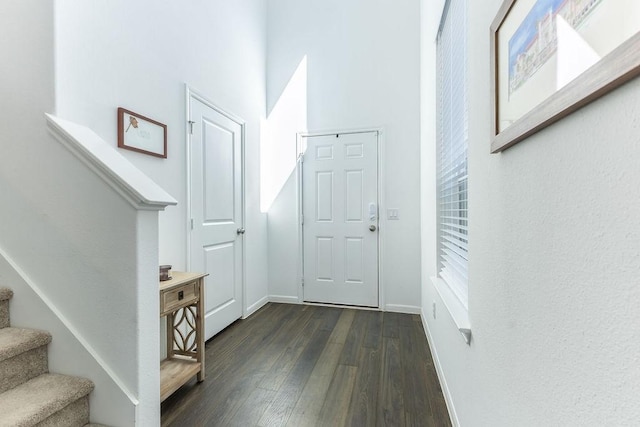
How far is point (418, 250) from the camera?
3.28m

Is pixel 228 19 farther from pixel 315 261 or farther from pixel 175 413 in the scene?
pixel 175 413

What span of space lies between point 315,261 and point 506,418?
2.80 metres

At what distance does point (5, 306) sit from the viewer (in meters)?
1.47

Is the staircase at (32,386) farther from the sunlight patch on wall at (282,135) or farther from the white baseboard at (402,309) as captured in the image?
the white baseboard at (402,309)

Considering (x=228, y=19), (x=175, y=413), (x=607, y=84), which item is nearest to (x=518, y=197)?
(x=607, y=84)

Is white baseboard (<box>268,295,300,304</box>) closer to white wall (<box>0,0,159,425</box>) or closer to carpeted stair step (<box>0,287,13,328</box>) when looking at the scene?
white wall (<box>0,0,159,425</box>)

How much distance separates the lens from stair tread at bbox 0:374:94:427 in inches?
44.3

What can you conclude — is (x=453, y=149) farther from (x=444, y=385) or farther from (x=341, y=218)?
(x=341, y=218)

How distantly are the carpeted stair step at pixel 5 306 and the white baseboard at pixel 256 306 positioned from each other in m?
1.90

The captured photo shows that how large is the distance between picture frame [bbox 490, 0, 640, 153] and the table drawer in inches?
70.5

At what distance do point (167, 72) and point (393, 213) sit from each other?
97.5 inches

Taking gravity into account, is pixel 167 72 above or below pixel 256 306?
above

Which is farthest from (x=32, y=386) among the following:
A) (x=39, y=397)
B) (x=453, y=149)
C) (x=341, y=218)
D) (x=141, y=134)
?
(x=341, y=218)

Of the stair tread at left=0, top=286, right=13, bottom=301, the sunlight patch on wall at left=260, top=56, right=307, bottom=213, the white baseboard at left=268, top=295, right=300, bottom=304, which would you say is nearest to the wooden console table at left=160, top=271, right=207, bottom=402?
the stair tread at left=0, top=286, right=13, bottom=301
